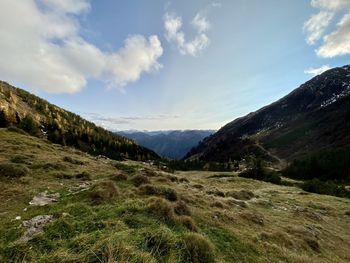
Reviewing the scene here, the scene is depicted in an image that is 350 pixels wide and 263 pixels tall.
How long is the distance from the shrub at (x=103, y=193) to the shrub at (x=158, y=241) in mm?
5962

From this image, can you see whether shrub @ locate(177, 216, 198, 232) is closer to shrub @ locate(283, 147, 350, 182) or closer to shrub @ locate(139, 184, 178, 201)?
shrub @ locate(139, 184, 178, 201)

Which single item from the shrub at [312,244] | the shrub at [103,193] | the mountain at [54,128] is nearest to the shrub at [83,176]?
the shrub at [103,193]

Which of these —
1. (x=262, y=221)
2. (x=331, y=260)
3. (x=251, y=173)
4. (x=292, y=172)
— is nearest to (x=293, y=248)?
(x=331, y=260)

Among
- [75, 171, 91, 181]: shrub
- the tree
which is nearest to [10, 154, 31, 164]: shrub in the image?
[75, 171, 91, 181]: shrub

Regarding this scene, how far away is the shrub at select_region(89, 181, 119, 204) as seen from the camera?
14.6m

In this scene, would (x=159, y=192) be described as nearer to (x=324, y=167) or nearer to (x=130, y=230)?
(x=130, y=230)

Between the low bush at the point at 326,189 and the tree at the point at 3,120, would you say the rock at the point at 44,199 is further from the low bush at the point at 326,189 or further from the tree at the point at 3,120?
the tree at the point at 3,120

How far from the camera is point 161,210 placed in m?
12.5

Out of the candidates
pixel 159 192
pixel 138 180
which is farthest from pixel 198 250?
pixel 138 180

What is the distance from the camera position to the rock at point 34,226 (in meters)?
9.40

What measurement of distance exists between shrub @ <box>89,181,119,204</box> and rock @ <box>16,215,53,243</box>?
295 cm

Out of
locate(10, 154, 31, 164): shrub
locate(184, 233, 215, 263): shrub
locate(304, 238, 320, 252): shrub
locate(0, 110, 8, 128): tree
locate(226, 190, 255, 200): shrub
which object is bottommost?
locate(304, 238, 320, 252): shrub

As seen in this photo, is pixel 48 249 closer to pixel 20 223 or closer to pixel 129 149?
pixel 20 223

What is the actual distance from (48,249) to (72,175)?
16.3 meters
